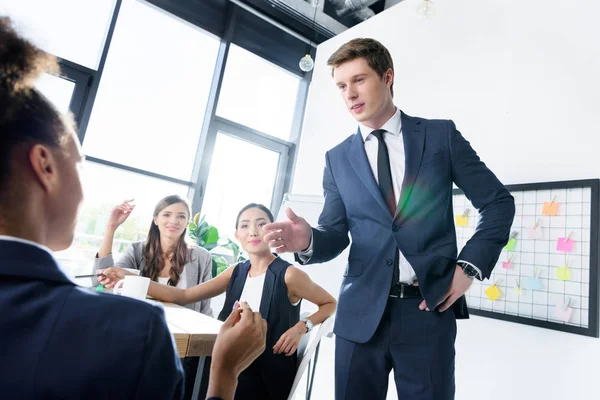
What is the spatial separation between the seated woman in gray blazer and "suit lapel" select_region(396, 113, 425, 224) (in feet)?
5.03

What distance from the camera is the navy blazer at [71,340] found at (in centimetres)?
40

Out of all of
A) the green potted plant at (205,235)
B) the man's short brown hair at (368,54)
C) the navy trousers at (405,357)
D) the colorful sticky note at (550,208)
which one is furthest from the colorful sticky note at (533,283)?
the green potted plant at (205,235)

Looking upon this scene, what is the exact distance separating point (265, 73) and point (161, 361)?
4.25m

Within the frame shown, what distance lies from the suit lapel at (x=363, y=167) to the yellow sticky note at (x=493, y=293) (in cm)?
140

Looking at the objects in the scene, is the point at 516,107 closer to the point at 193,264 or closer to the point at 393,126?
the point at 393,126

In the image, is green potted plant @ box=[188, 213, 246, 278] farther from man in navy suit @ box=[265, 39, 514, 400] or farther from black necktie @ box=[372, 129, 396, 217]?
black necktie @ box=[372, 129, 396, 217]

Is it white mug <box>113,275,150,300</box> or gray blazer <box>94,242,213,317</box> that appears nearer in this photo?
white mug <box>113,275,150,300</box>

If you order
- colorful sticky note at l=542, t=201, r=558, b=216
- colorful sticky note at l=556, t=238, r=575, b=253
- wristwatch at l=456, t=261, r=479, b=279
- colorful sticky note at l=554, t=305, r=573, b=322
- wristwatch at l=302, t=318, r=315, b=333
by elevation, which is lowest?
wristwatch at l=302, t=318, r=315, b=333

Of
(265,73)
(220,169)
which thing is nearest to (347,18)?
(265,73)

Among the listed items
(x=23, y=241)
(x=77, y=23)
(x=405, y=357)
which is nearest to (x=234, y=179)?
(x=77, y=23)

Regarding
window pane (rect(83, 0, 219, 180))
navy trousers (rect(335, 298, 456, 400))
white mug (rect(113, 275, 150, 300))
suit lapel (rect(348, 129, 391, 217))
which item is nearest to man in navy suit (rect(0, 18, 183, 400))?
navy trousers (rect(335, 298, 456, 400))

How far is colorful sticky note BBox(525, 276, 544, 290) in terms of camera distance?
2.12 meters

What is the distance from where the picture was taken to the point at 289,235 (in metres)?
1.25

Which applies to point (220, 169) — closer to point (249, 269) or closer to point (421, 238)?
point (249, 269)
